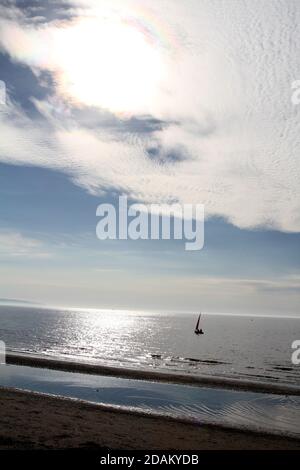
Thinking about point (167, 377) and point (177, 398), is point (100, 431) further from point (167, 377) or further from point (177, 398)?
point (167, 377)

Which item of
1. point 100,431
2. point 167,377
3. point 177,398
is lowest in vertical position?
point 167,377

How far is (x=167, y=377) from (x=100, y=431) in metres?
24.8

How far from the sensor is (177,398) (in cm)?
3138

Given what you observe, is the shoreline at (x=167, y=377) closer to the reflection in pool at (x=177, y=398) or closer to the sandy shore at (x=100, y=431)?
the reflection in pool at (x=177, y=398)

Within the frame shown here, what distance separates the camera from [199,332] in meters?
132

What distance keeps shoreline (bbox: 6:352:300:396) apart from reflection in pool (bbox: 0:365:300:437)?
2.09 m

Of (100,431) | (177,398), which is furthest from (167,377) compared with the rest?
(100,431)

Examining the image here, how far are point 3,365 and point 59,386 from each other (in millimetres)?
14299

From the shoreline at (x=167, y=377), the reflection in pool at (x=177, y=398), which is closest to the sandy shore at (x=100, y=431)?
the reflection in pool at (x=177, y=398)

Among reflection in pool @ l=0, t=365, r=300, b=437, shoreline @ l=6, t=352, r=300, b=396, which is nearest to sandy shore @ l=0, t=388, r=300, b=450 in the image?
reflection in pool @ l=0, t=365, r=300, b=437

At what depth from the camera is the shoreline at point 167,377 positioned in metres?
38.5

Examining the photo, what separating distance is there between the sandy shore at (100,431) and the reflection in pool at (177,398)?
3.10 metres

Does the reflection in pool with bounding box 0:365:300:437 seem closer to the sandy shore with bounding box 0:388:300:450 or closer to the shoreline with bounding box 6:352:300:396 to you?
the shoreline with bounding box 6:352:300:396
